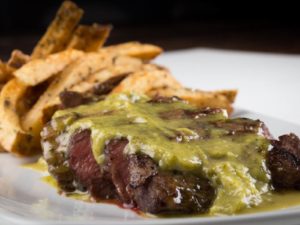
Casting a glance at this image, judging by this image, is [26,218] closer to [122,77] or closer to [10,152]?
[10,152]

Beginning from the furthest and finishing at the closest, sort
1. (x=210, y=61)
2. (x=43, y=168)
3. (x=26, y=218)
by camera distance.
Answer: (x=210, y=61) → (x=43, y=168) → (x=26, y=218)

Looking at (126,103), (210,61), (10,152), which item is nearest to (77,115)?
(126,103)

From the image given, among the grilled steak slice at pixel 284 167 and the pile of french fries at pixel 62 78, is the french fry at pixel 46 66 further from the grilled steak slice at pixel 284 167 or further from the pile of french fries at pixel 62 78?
the grilled steak slice at pixel 284 167

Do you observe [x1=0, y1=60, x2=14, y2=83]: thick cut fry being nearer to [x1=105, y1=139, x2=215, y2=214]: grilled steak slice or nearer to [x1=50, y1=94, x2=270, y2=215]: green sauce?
[x1=50, y1=94, x2=270, y2=215]: green sauce

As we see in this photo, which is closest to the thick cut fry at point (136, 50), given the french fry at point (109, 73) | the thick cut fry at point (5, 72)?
the french fry at point (109, 73)

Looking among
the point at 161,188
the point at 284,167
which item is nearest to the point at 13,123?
the point at 161,188

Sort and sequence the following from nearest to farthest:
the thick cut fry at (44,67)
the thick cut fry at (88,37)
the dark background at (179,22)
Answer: the thick cut fry at (44,67), the thick cut fry at (88,37), the dark background at (179,22)
